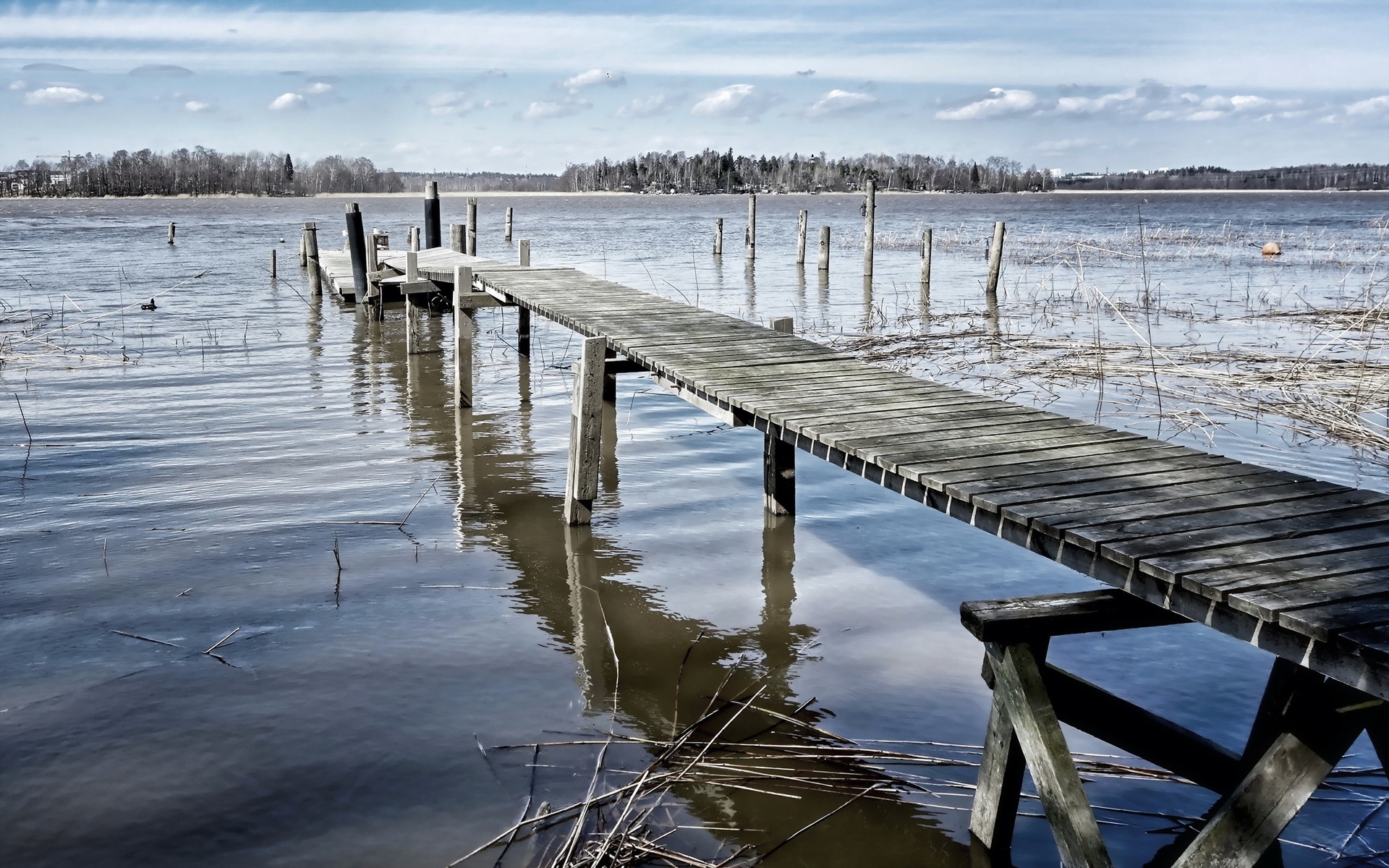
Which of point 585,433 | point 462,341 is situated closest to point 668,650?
point 585,433

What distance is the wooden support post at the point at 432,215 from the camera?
24.5m

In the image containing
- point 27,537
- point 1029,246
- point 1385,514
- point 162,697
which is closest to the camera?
point 1385,514

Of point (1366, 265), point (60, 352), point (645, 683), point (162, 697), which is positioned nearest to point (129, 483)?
point (162, 697)

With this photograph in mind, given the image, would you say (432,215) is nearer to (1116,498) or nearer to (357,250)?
(357,250)

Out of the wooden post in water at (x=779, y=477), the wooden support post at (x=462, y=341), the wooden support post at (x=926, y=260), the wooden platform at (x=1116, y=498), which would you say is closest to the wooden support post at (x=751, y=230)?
the wooden support post at (x=926, y=260)

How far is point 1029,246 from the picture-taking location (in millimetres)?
40375

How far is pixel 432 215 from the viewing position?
83.6 ft

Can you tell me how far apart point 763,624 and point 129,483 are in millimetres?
6189

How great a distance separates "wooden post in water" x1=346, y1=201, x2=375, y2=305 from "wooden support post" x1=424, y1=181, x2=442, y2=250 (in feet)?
10.8

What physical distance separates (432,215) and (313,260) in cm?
333

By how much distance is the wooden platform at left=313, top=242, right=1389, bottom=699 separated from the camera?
3213mm

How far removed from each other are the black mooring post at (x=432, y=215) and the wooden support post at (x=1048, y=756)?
72.8 feet

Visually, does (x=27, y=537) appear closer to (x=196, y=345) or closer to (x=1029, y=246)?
(x=196, y=345)

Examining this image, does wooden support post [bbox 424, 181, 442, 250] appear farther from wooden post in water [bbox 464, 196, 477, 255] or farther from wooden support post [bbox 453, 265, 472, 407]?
wooden support post [bbox 453, 265, 472, 407]
